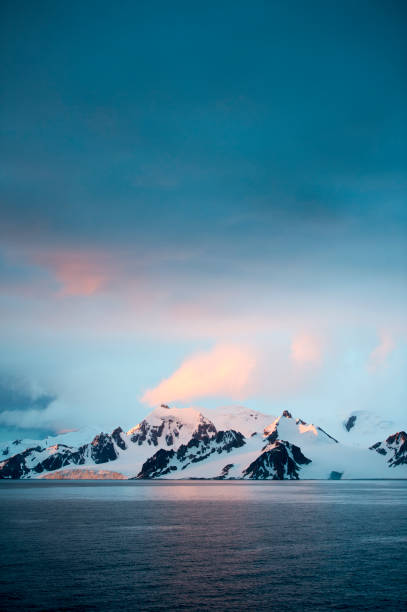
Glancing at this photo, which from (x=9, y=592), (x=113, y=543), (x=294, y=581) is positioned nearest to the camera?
(x=9, y=592)

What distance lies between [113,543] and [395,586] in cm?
3858

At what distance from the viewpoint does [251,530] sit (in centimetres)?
8800

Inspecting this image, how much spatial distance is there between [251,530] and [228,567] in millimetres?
32819

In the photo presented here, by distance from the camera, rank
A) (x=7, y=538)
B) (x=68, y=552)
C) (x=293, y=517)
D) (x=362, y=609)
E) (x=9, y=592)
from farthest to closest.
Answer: (x=293, y=517) → (x=7, y=538) → (x=68, y=552) → (x=9, y=592) → (x=362, y=609)

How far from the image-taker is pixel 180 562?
59812mm

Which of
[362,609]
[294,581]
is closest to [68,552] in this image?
[294,581]

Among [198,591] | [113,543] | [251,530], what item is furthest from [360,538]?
[198,591]

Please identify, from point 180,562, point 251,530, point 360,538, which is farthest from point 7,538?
point 360,538

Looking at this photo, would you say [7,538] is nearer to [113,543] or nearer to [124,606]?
[113,543]

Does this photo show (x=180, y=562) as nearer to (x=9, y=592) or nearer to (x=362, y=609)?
(x=9, y=592)

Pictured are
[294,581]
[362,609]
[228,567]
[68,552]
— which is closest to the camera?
[362,609]

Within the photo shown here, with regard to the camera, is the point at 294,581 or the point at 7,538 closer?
the point at 294,581

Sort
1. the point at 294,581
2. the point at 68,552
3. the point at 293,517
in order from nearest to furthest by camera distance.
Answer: the point at 294,581, the point at 68,552, the point at 293,517

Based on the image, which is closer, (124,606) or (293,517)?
(124,606)
